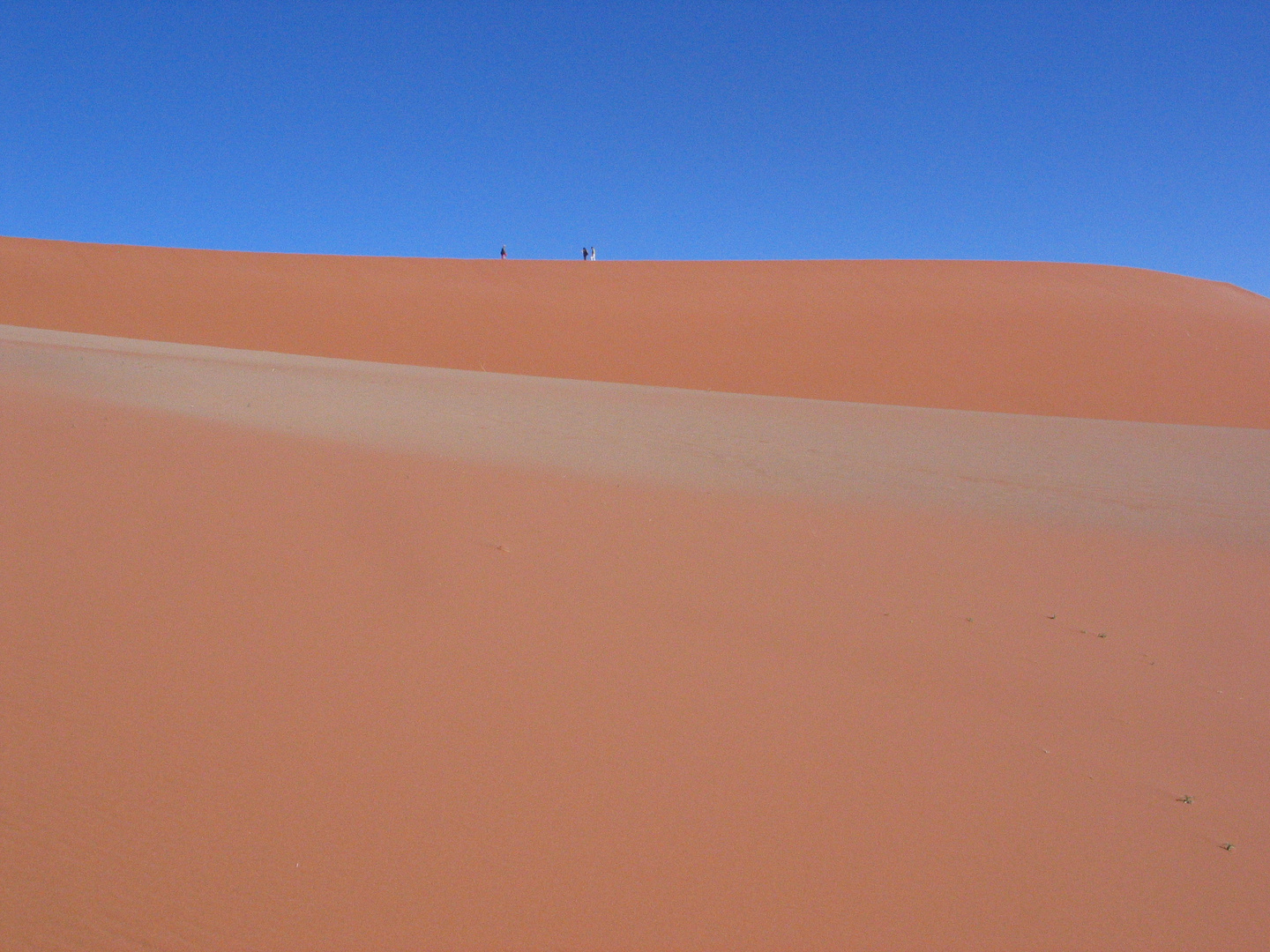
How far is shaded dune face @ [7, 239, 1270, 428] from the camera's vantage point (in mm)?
19141

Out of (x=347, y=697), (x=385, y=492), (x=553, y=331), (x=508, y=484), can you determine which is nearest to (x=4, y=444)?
(x=385, y=492)

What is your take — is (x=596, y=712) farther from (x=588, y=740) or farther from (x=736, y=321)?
(x=736, y=321)

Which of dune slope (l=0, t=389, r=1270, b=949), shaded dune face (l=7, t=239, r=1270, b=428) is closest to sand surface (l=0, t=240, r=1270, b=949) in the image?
dune slope (l=0, t=389, r=1270, b=949)

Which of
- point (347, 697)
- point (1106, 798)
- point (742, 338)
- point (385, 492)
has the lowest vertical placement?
point (1106, 798)

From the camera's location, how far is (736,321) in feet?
80.1

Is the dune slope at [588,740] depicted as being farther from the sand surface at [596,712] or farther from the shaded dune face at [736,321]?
the shaded dune face at [736,321]

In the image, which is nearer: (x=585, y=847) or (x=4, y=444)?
(x=585, y=847)

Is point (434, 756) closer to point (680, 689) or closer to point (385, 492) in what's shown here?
point (680, 689)

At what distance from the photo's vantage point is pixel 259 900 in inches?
75.9

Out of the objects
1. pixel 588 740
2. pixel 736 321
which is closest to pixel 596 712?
pixel 588 740

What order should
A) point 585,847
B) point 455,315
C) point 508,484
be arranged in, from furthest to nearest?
point 455,315, point 508,484, point 585,847

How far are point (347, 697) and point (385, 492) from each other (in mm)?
2914

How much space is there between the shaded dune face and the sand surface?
1280 cm

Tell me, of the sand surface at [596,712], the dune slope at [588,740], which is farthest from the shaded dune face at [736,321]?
the dune slope at [588,740]
